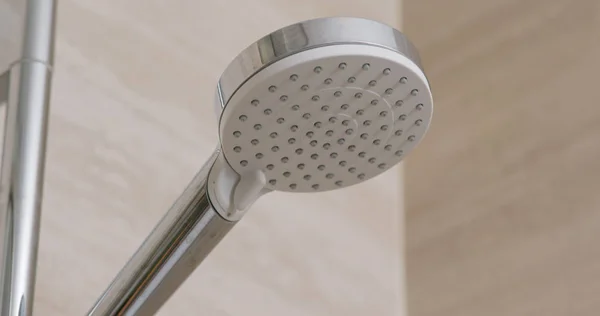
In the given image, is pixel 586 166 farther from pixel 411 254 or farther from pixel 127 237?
pixel 127 237

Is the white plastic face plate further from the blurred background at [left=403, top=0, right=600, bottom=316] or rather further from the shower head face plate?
the blurred background at [left=403, top=0, right=600, bottom=316]

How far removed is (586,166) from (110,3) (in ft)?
1.54

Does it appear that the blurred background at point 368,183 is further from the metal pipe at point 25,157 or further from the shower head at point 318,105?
the shower head at point 318,105

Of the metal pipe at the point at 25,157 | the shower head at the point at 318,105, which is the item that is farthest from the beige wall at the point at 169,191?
the shower head at the point at 318,105

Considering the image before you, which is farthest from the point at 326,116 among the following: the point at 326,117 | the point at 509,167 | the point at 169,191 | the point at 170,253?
the point at 509,167

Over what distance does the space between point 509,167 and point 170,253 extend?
0.56 meters

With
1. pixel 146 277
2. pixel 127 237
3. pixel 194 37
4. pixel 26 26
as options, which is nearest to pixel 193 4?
A: pixel 194 37

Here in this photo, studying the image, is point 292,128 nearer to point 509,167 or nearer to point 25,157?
point 25,157

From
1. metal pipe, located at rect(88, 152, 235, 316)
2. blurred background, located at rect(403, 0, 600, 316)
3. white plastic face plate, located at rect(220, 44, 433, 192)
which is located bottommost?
blurred background, located at rect(403, 0, 600, 316)

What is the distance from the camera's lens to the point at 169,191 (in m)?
0.81

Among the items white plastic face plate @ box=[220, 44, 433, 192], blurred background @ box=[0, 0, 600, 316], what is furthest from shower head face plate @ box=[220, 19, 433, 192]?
blurred background @ box=[0, 0, 600, 316]

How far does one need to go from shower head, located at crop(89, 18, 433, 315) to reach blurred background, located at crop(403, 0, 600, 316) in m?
0.47

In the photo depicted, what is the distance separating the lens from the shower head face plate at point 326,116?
0.41 m

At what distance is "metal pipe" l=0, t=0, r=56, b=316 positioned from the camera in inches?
19.6
